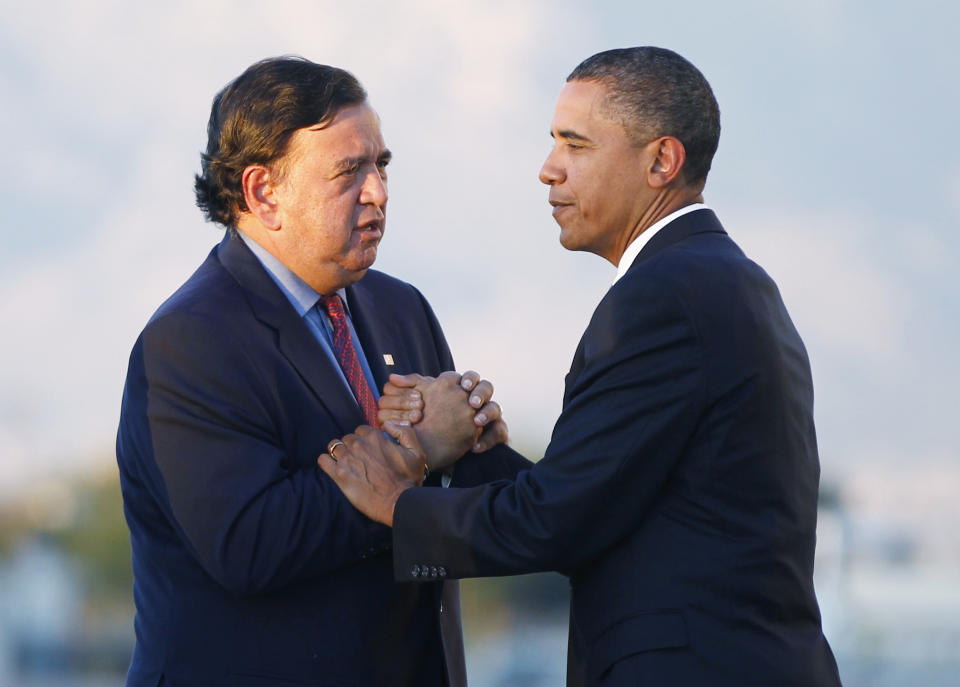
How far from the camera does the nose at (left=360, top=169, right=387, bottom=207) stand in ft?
10.6

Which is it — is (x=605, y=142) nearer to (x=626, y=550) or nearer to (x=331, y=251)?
(x=331, y=251)

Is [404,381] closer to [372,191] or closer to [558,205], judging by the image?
[372,191]

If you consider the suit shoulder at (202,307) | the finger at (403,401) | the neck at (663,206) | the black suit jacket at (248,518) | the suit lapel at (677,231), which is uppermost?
the neck at (663,206)

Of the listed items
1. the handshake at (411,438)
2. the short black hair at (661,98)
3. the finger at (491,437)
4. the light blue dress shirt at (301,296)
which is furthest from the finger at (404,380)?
the short black hair at (661,98)

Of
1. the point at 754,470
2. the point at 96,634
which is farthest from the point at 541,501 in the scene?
the point at 96,634

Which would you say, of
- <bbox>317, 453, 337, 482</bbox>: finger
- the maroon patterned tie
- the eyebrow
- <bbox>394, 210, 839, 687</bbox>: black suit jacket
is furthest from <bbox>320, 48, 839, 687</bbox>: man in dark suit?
the eyebrow

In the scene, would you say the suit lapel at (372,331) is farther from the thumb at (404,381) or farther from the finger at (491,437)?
the finger at (491,437)

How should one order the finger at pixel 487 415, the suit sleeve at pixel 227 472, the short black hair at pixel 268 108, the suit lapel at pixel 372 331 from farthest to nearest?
the suit lapel at pixel 372 331 < the finger at pixel 487 415 < the short black hair at pixel 268 108 < the suit sleeve at pixel 227 472

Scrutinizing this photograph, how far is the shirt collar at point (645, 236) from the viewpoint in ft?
9.56

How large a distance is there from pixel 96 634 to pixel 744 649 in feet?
110

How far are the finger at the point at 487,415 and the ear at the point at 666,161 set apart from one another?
78 centimetres

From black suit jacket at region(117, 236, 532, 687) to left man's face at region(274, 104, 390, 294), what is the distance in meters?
0.15

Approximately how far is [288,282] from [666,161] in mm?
1069

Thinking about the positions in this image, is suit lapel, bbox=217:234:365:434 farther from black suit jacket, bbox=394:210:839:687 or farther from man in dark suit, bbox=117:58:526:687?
black suit jacket, bbox=394:210:839:687
